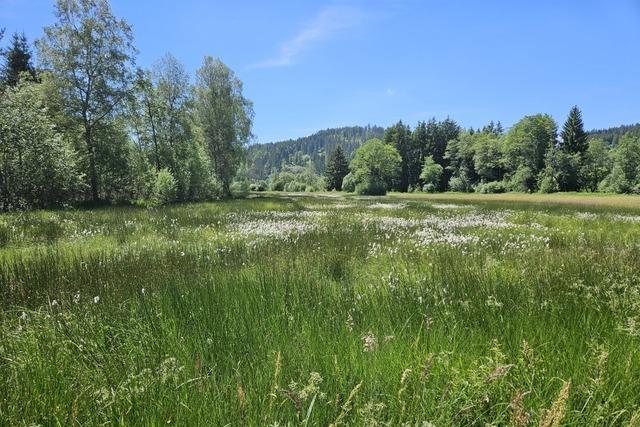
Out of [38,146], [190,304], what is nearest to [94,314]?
[190,304]

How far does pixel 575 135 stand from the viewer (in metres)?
89.1

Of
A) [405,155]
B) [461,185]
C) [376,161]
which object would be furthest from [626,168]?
[405,155]

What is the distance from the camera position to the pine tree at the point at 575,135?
88.4m

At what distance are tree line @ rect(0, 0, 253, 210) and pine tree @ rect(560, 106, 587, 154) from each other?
8436cm

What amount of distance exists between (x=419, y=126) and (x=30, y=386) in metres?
132

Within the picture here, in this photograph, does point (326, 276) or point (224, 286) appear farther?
point (326, 276)

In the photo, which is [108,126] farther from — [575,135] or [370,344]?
[575,135]

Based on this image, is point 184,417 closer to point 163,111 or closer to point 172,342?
point 172,342

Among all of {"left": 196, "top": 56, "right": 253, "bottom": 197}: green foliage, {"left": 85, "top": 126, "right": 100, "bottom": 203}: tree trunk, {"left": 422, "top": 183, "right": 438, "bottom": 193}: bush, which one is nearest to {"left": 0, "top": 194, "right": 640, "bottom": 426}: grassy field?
{"left": 85, "top": 126, "right": 100, "bottom": 203}: tree trunk

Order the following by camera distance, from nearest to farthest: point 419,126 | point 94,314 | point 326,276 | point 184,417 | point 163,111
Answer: point 184,417, point 94,314, point 326,276, point 163,111, point 419,126

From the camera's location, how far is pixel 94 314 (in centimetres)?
355

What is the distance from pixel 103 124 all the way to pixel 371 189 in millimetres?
67032

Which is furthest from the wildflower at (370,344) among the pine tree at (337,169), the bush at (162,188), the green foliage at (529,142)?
the pine tree at (337,169)

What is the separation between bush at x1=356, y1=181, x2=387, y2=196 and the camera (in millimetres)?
88125
